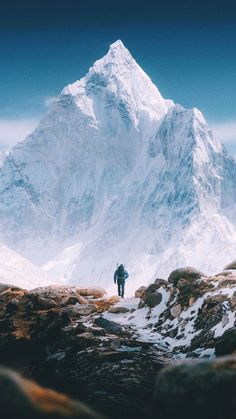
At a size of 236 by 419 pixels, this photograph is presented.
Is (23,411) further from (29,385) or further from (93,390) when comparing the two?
(93,390)

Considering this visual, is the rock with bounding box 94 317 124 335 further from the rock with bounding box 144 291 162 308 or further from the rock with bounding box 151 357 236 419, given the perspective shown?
the rock with bounding box 151 357 236 419

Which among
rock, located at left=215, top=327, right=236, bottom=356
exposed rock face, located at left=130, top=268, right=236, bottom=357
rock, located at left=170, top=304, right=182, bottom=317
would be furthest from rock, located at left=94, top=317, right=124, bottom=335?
rock, located at left=215, top=327, right=236, bottom=356

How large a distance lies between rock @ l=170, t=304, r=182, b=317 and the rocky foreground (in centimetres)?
9

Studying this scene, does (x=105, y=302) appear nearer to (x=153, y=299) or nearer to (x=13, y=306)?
(x=153, y=299)

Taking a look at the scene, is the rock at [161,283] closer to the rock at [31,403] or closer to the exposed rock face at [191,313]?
the exposed rock face at [191,313]

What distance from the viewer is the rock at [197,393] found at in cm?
1116

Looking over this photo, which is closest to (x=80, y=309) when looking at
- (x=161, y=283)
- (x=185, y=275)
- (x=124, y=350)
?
(x=161, y=283)

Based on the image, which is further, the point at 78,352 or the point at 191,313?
the point at 191,313

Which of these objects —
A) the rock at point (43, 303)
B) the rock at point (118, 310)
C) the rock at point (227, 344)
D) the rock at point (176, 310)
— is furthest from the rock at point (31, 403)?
the rock at point (118, 310)

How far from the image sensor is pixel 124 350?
35.0 meters

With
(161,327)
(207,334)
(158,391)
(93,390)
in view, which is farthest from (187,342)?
(158,391)

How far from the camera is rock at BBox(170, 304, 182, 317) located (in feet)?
138

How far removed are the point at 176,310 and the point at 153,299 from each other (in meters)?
5.15

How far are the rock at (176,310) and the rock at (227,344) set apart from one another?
40.8ft
